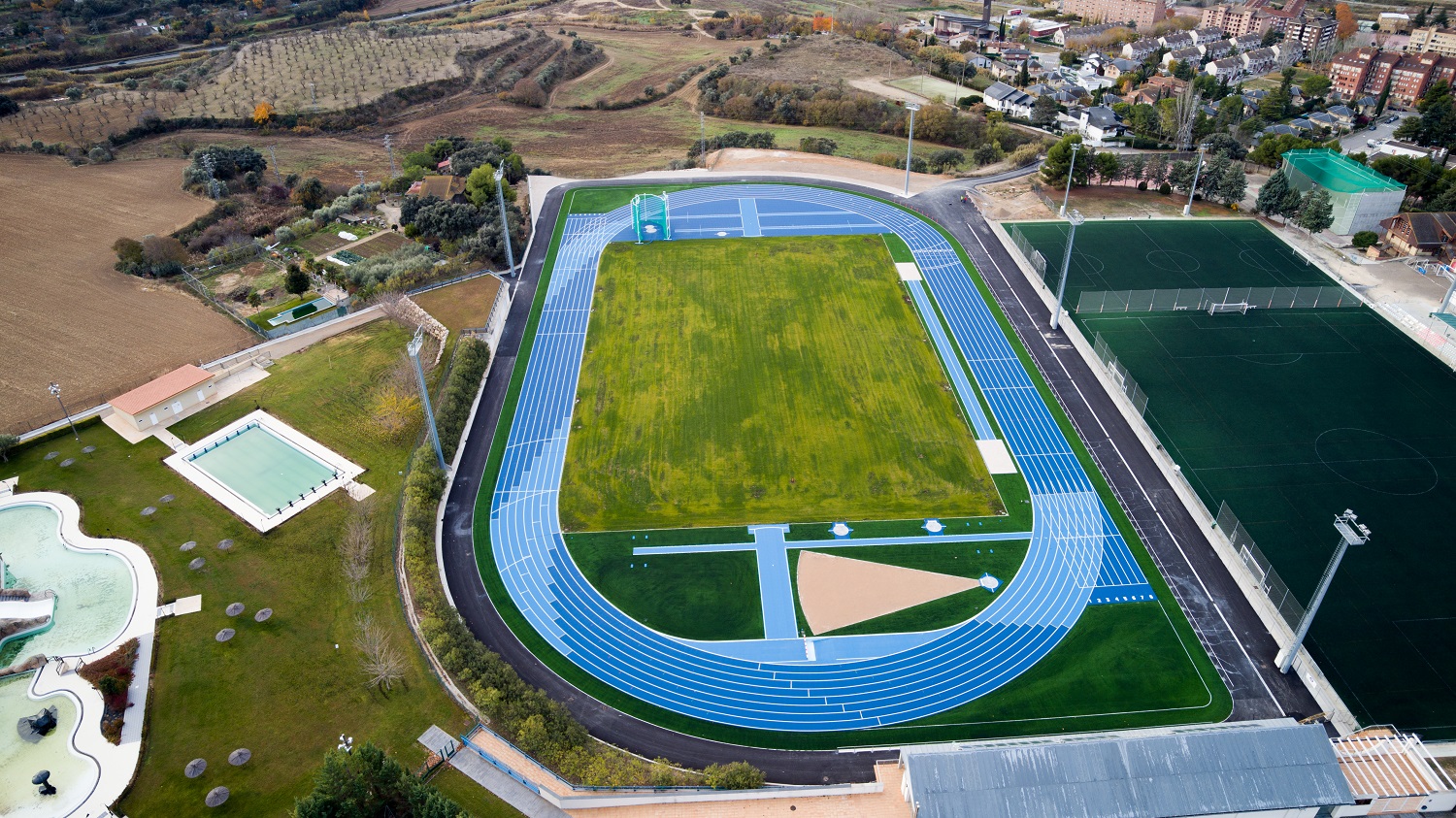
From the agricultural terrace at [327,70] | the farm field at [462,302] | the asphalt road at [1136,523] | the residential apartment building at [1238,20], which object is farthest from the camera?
the residential apartment building at [1238,20]

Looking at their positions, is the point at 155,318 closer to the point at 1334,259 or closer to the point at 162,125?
the point at 162,125

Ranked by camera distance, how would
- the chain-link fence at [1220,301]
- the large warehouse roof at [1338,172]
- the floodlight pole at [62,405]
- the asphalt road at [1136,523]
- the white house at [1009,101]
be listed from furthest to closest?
the white house at [1009,101], the large warehouse roof at [1338,172], the chain-link fence at [1220,301], the floodlight pole at [62,405], the asphalt road at [1136,523]

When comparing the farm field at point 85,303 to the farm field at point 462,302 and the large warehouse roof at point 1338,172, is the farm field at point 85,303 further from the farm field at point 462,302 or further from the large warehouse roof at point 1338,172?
the large warehouse roof at point 1338,172

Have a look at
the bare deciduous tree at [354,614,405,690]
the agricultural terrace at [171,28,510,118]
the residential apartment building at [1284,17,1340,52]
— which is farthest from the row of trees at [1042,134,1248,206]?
the residential apartment building at [1284,17,1340,52]

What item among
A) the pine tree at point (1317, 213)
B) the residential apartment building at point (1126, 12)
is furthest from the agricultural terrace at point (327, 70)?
the residential apartment building at point (1126, 12)

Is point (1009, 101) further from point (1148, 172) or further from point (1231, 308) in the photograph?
point (1231, 308)

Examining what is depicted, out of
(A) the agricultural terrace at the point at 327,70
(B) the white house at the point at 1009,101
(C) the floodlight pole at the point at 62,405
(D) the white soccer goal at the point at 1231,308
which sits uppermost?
(A) the agricultural terrace at the point at 327,70

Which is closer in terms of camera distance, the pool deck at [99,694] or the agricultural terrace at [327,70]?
the pool deck at [99,694]

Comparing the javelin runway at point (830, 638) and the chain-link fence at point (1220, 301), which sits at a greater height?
the chain-link fence at point (1220, 301)

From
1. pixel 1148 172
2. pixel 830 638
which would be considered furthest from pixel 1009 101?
pixel 830 638
